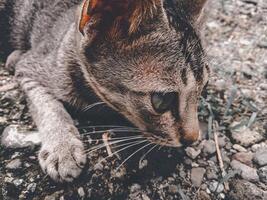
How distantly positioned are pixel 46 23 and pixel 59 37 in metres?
0.43

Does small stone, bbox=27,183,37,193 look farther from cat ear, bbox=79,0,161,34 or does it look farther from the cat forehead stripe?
the cat forehead stripe

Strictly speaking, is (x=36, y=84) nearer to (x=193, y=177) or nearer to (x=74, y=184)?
(x=74, y=184)

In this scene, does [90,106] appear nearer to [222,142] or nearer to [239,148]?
[222,142]

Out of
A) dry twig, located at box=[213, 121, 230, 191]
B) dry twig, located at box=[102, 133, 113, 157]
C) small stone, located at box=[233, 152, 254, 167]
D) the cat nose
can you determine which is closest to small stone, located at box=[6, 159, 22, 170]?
dry twig, located at box=[102, 133, 113, 157]

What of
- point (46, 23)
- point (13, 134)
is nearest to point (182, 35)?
point (13, 134)

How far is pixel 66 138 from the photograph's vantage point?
2977 mm

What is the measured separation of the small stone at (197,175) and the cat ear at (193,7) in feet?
3.48

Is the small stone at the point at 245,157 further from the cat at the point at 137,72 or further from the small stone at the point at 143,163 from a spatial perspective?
the small stone at the point at 143,163

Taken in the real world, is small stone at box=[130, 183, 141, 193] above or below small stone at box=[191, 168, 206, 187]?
below

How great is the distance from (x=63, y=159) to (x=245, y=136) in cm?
141

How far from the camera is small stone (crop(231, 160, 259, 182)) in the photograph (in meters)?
2.97

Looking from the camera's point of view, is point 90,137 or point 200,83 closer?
point 200,83

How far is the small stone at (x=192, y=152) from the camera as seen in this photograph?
122 inches

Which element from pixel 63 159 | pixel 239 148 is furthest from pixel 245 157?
pixel 63 159
